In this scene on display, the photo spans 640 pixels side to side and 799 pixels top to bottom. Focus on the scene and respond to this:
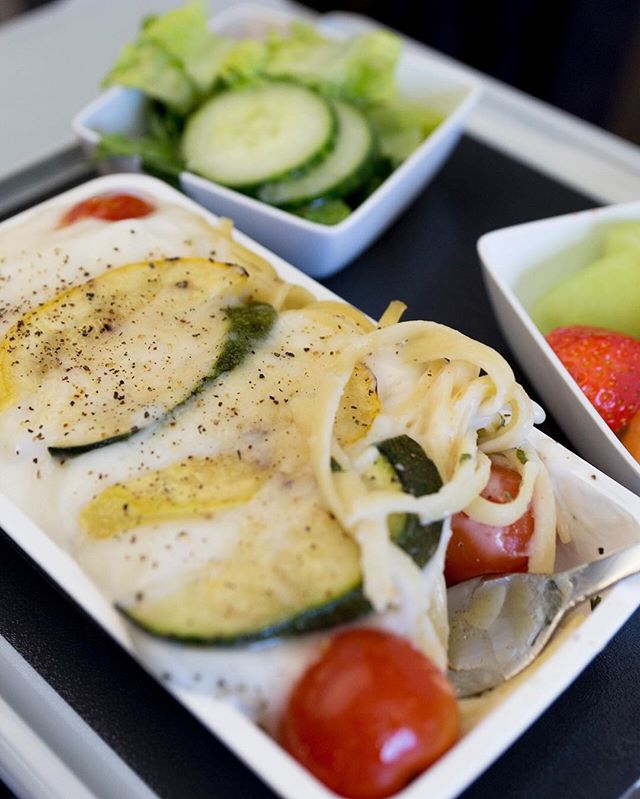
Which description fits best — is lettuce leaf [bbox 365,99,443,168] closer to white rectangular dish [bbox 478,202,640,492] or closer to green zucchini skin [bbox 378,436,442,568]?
white rectangular dish [bbox 478,202,640,492]

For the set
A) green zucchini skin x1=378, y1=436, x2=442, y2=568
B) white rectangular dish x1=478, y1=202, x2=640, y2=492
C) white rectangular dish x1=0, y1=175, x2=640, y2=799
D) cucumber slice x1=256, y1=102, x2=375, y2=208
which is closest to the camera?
white rectangular dish x1=0, y1=175, x2=640, y2=799

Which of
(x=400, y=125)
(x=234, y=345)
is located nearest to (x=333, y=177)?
(x=400, y=125)

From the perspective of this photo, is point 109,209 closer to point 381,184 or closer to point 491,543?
point 381,184

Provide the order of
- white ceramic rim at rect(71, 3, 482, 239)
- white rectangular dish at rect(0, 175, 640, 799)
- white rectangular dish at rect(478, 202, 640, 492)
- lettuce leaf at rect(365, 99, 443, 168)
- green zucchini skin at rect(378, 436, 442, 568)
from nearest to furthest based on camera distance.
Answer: white rectangular dish at rect(0, 175, 640, 799), green zucchini skin at rect(378, 436, 442, 568), white rectangular dish at rect(478, 202, 640, 492), white ceramic rim at rect(71, 3, 482, 239), lettuce leaf at rect(365, 99, 443, 168)

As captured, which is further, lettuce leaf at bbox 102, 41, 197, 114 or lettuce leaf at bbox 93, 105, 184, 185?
lettuce leaf at bbox 102, 41, 197, 114

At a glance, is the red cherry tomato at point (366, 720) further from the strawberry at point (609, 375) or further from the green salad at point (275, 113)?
the green salad at point (275, 113)

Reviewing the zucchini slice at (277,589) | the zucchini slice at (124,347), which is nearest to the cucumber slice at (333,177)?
the zucchini slice at (124,347)

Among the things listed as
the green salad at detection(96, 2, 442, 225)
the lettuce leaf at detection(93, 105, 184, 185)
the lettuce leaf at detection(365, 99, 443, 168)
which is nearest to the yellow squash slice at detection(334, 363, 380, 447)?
the green salad at detection(96, 2, 442, 225)

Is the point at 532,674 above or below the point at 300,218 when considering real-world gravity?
below
